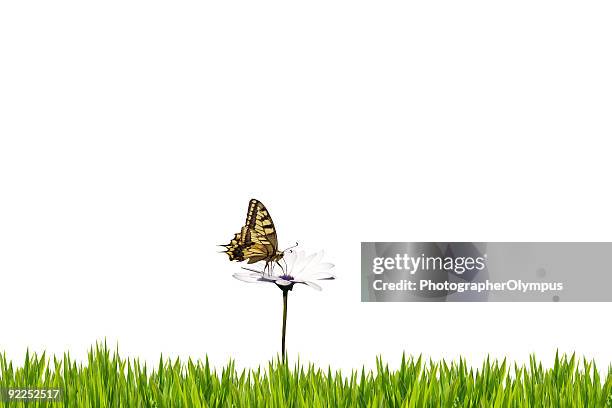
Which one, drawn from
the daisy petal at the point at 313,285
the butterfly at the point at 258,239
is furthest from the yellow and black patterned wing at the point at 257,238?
the daisy petal at the point at 313,285

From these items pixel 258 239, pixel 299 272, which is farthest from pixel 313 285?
pixel 258 239

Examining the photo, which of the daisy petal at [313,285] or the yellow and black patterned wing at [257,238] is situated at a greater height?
the yellow and black patterned wing at [257,238]

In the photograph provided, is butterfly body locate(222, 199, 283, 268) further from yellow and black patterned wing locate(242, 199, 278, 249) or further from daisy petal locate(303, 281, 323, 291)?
daisy petal locate(303, 281, 323, 291)

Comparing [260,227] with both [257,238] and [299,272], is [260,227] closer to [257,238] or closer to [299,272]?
[257,238]

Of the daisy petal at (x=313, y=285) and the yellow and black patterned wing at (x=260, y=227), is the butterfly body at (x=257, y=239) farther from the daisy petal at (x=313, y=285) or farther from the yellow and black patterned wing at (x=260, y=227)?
the daisy petal at (x=313, y=285)

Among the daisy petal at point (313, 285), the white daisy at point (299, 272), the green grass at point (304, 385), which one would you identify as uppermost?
the white daisy at point (299, 272)

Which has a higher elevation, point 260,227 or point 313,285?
point 260,227

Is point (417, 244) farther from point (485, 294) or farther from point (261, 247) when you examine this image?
point (261, 247)
